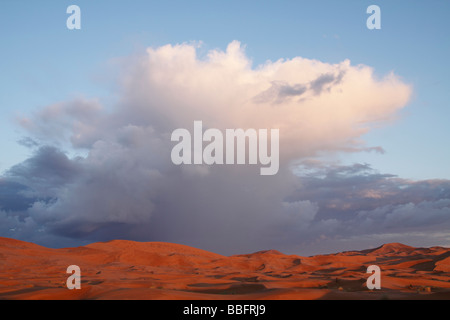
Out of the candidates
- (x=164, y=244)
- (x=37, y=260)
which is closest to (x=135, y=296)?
(x=37, y=260)

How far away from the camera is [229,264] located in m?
44.1

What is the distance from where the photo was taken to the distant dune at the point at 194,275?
1469cm

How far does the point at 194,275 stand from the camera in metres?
28.3

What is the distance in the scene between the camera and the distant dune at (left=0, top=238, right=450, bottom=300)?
578 inches
